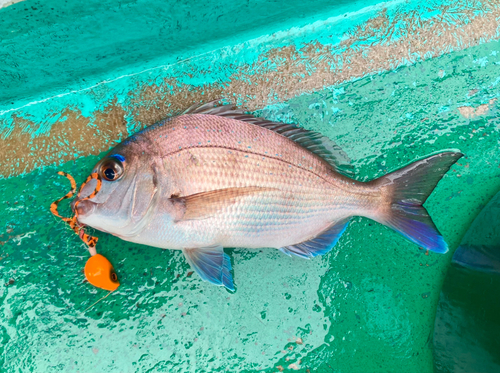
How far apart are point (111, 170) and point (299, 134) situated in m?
0.89

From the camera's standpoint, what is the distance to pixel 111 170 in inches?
52.8

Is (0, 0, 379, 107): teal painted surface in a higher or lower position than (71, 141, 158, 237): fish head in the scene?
higher

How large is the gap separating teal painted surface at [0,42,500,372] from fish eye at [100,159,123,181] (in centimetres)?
47

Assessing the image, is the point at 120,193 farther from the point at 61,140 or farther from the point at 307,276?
the point at 307,276

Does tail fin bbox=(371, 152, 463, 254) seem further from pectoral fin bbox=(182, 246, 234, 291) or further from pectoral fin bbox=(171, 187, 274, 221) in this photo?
pectoral fin bbox=(182, 246, 234, 291)

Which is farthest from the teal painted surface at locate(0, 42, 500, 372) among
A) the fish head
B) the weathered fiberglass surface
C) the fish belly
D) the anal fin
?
the fish head

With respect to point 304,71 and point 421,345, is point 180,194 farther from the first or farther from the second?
point 421,345

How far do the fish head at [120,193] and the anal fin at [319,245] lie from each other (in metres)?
0.72

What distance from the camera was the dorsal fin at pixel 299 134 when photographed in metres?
1.56

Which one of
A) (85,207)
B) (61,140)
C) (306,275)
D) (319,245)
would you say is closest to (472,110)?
(319,245)

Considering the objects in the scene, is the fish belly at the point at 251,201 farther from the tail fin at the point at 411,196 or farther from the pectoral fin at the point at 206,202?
the tail fin at the point at 411,196

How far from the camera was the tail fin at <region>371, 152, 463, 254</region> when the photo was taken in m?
1.57

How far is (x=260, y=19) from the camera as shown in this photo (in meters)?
1.77

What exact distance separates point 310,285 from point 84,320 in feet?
4.09
